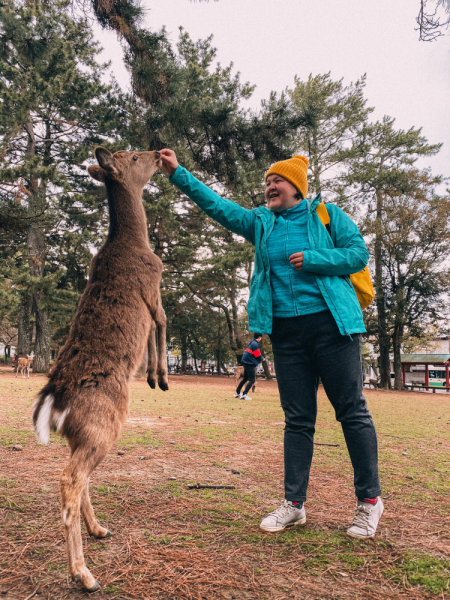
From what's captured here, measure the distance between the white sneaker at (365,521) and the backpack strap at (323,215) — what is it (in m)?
1.79

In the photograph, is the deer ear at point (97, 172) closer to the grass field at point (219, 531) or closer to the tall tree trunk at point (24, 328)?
A: the grass field at point (219, 531)

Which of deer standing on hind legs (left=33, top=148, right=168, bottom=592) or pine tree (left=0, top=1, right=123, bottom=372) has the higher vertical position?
pine tree (left=0, top=1, right=123, bottom=372)

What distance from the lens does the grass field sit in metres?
1.86

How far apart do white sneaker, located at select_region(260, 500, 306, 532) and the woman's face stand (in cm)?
199

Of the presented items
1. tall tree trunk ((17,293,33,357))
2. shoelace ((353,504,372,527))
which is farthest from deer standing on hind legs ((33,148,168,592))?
tall tree trunk ((17,293,33,357))

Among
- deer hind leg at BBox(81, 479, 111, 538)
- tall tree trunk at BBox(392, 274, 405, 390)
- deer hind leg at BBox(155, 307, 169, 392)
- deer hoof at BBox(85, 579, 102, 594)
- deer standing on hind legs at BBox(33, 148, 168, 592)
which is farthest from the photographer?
tall tree trunk at BBox(392, 274, 405, 390)

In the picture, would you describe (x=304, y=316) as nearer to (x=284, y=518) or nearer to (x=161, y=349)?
(x=161, y=349)

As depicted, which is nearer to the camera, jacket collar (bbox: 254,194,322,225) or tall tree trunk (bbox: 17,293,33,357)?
jacket collar (bbox: 254,194,322,225)

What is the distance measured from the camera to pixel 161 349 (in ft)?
9.11

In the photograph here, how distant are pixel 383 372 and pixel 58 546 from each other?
27608 mm

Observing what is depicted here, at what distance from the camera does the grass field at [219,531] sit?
1.86m

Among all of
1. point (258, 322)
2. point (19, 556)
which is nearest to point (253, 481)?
point (258, 322)

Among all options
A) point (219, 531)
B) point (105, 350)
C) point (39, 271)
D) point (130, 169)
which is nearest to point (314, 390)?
point (219, 531)

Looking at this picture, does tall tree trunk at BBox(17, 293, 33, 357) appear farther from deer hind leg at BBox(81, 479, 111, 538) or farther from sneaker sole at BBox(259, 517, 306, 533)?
sneaker sole at BBox(259, 517, 306, 533)
